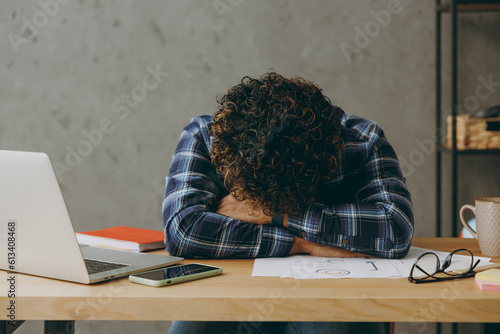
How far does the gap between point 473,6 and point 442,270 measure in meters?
1.57

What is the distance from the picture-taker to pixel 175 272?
0.93 m

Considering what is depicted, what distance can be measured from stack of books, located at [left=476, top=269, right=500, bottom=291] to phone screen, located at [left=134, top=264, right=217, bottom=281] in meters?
0.46

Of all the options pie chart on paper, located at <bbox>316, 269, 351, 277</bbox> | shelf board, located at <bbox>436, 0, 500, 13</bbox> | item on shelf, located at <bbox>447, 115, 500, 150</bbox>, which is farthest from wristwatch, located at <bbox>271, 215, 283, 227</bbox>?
shelf board, located at <bbox>436, 0, 500, 13</bbox>

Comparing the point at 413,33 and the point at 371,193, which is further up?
the point at 413,33

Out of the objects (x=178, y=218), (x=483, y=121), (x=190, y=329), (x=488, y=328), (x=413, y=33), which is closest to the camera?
(x=488, y=328)

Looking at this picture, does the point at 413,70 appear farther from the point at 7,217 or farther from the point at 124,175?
the point at 7,217

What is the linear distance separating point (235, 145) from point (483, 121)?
4.33ft

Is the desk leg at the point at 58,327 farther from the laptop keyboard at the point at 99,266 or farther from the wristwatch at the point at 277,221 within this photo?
the wristwatch at the point at 277,221

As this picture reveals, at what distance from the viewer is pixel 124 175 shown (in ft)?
7.92

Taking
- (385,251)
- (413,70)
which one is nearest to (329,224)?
(385,251)

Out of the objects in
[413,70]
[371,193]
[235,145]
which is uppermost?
[413,70]

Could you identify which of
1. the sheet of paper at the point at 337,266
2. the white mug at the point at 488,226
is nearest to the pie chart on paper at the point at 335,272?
the sheet of paper at the point at 337,266

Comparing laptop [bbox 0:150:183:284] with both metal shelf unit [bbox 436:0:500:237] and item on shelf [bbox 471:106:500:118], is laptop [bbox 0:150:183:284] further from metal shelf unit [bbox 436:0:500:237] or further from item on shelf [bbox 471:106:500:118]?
item on shelf [bbox 471:106:500:118]

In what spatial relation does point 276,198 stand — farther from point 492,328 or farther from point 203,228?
point 492,328
